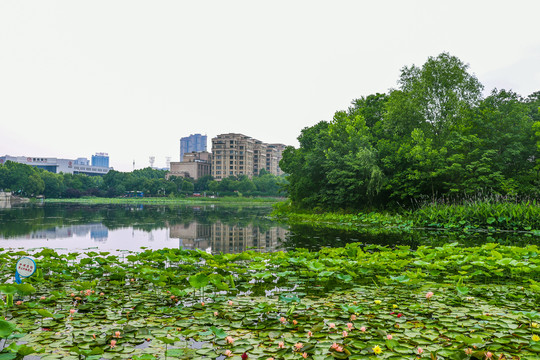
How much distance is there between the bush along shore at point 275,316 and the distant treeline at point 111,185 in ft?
230

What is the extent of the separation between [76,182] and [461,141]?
91463 mm

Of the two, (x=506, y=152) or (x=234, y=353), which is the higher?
(x=506, y=152)

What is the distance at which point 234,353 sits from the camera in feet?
9.36

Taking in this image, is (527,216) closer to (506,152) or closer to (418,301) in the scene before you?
(506,152)

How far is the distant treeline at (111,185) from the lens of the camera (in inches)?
2788

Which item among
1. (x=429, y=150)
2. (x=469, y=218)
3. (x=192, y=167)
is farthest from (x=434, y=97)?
(x=192, y=167)

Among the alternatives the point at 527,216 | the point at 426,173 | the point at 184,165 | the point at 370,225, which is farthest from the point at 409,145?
the point at 184,165

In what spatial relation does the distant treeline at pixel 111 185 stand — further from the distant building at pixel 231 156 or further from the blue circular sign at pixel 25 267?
the blue circular sign at pixel 25 267

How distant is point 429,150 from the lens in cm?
1938

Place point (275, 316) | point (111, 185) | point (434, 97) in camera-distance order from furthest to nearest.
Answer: point (111, 185)
point (434, 97)
point (275, 316)

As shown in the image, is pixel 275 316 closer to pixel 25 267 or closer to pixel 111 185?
pixel 25 267

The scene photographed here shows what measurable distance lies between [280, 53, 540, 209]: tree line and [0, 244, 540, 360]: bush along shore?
47.4ft

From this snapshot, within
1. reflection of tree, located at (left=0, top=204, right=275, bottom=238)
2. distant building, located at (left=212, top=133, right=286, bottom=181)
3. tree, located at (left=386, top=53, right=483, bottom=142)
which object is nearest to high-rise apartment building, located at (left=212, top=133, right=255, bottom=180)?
distant building, located at (left=212, top=133, right=286, bottom=181)

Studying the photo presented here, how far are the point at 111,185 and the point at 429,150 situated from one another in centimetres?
9371
